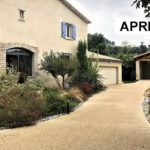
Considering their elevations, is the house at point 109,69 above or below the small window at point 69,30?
below

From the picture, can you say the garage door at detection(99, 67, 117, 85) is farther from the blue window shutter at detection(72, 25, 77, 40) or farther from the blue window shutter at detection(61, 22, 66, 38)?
the blue window shutter at detection(61, 22, 66, 38)

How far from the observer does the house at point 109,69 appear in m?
35.1

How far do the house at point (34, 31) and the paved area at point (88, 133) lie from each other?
735 cm

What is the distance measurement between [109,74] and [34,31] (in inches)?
526

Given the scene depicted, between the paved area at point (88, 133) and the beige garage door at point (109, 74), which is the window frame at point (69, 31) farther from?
the paved area at point (88, 133)

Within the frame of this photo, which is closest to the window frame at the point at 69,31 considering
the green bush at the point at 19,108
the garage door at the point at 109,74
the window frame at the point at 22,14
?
the window frame at the point at 22,14

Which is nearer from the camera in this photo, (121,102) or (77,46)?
(121,102)

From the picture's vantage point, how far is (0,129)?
13.5m

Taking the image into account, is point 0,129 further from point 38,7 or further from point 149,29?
point 38,7

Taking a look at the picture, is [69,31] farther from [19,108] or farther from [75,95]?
[19,108]

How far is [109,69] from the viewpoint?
3703 cm

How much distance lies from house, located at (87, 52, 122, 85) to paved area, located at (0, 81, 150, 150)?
1612cm

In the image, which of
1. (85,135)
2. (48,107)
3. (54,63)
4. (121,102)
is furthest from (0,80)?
(85,135)

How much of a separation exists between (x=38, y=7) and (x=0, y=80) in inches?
317
